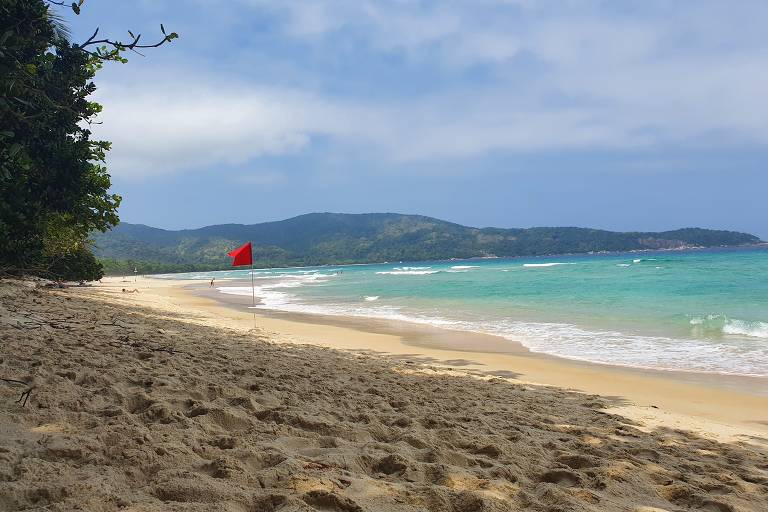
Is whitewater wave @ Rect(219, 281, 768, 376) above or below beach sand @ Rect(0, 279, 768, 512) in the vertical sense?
below

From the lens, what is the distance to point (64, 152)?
980 cm

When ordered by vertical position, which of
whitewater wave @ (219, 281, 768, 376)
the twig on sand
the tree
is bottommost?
whitewater wave @ (219, 281, 768, 376)

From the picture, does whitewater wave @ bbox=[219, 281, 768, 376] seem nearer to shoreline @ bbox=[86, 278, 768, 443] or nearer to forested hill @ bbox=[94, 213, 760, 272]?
shoreline @ bbox=[86, 278, 768, 443]

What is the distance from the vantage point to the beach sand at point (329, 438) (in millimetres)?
2672

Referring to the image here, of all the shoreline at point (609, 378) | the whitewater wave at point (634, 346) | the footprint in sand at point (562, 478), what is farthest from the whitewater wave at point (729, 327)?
the footprint in sand at point (562, 478)

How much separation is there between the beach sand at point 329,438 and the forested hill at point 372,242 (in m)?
109

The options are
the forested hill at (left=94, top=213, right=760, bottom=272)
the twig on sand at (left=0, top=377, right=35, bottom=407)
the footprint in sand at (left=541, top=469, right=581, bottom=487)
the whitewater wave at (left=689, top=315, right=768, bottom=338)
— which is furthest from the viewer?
the forested hill at (left=94, top=213, right=760, bottom=272)

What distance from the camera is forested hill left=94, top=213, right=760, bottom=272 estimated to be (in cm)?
13462

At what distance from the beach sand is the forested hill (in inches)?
4278

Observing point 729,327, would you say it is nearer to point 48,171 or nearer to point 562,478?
point 562,478

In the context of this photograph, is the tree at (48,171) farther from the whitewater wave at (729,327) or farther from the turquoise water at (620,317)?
the whitewater wave at (729,327)

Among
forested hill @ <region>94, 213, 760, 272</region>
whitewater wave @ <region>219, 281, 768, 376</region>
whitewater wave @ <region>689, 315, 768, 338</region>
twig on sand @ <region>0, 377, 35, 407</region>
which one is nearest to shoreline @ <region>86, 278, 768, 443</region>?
whitewater wave @ <region>219, 281, 768, 376</region>

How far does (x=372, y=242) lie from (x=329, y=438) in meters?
166

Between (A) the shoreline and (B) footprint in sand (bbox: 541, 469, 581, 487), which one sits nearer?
(B) footprint in sand (bbox: 541, 469, 581, 487)
